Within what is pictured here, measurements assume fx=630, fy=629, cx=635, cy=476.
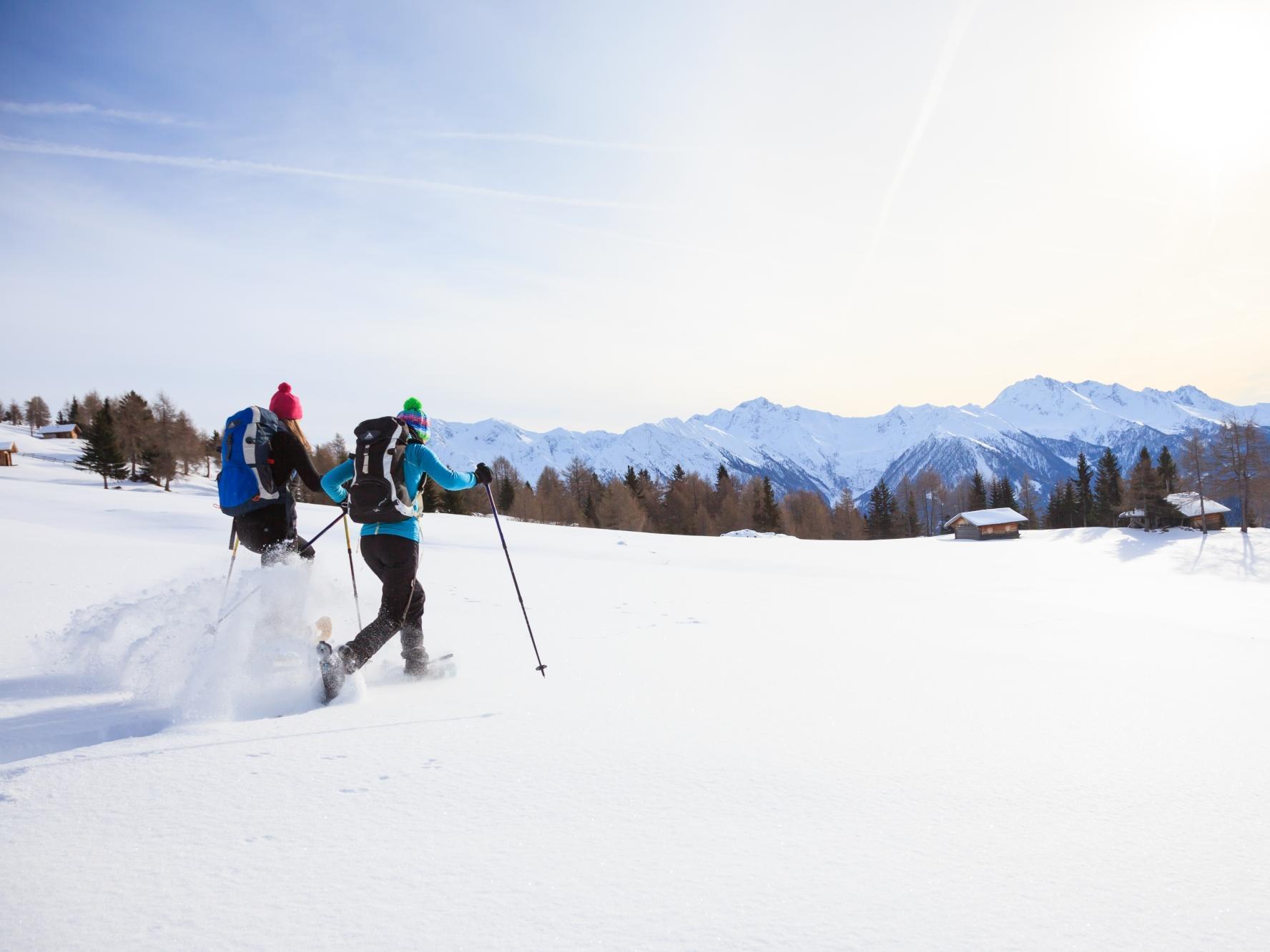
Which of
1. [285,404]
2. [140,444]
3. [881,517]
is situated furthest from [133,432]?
[881,517]

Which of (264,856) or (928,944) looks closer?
(928,944)

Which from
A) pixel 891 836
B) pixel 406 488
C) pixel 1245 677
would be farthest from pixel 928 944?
pixel 1245 677

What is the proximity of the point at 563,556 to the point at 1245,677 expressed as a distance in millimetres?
14070

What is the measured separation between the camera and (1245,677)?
5.25 meters

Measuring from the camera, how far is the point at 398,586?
4.30 m

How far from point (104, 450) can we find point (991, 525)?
240 ft

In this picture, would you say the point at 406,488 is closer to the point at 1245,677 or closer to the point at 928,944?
the point at 928,944

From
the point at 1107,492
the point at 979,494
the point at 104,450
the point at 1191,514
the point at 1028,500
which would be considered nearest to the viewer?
the point at 1191,514

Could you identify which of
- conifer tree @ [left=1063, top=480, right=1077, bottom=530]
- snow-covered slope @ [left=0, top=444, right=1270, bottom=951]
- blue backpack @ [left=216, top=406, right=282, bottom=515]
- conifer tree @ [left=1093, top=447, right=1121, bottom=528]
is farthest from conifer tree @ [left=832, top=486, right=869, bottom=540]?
blue backpack @ [left=216, top=406, right=282, bottom=515]

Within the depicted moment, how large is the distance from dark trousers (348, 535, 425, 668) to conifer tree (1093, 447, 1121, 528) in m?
81.4

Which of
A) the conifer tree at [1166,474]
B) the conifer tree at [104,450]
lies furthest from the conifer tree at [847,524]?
the conifer tree at [104,450]

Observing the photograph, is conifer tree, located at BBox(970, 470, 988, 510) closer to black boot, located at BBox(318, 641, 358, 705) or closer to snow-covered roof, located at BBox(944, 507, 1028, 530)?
snow-covered roof, located at BBox(944, 507, 1028, 530)

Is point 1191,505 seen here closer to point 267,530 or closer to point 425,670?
point 425,670

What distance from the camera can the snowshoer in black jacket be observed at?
475 centimetres
